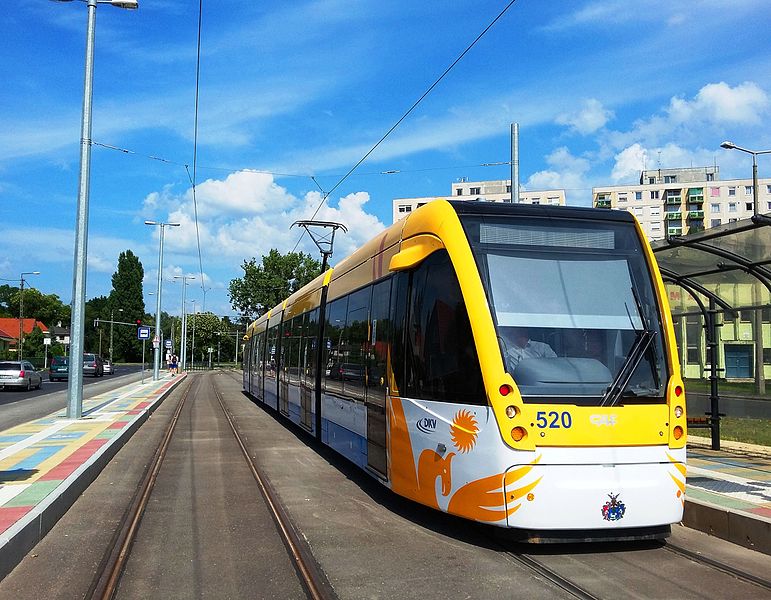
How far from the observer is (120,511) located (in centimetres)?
819

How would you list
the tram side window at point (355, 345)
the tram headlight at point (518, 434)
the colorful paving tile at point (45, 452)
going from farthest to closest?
the tram side window at point (355, 345) < the colorful paving tile at point (45, 452) < the tram headlight at point (518, 434)

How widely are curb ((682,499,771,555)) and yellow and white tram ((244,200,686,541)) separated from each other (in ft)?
2.35

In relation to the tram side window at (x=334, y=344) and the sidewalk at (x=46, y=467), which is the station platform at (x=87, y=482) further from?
the tram side window at (x=334, y=344)

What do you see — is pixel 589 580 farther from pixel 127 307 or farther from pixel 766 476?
pixel 127 307

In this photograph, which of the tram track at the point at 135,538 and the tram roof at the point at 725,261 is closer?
the tram track at the point at 135,538

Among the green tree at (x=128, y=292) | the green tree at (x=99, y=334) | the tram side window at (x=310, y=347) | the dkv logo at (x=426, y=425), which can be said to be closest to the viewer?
the dkv logo at (x=426, y=425)

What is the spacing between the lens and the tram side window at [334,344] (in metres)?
11.2

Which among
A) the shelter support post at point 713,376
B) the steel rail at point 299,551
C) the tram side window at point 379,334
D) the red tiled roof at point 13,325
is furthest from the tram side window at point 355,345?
the red tiled roof at point 13,325

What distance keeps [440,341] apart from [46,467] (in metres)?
6.04

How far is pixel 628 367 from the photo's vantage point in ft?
21.2

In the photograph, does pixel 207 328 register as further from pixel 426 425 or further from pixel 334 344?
pixel 426 425

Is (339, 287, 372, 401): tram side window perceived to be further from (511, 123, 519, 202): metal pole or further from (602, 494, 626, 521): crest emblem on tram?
(511, 123, 519, 202): metal pole

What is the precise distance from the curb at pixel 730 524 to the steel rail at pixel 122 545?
16.7 ft

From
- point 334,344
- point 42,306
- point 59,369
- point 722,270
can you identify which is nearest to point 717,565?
point 722,270
